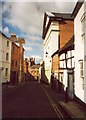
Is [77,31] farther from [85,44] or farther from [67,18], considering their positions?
[67,18]

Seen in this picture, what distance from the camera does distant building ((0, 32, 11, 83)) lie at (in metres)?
30.2

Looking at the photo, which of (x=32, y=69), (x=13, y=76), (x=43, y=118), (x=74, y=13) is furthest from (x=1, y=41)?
(x=32, y=69)

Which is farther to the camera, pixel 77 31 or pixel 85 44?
pixel 77 31

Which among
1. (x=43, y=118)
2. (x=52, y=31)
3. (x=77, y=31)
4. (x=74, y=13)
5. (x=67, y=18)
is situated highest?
(x=67, y=18)

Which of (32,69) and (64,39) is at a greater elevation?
(64,39)

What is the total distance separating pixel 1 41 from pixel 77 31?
19.3 m

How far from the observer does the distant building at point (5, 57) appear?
30.2 m

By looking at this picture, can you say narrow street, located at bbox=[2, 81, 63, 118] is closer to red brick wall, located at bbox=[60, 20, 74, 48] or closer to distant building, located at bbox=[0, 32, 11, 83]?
red brick wall, located at bbox=[60, 20, 74, 48]

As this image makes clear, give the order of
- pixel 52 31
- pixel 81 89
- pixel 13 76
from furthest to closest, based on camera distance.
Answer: pixel 13 76, pixel 52 31, pixel 81 89

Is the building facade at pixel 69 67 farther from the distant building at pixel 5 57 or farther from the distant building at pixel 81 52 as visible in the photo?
the distant building at pixel 5 57

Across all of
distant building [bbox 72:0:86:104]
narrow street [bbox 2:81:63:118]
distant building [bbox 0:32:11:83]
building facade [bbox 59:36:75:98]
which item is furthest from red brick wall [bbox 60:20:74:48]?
distant building [bbox 72:0:86:104]

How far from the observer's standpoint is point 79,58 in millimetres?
11383

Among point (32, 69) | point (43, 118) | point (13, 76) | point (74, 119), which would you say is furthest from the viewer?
point (32, 69)

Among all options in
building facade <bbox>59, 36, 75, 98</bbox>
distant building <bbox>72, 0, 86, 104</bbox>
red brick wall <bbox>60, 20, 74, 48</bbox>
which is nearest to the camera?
distant building <bbox>72, 0, 86, 104</bbox>
